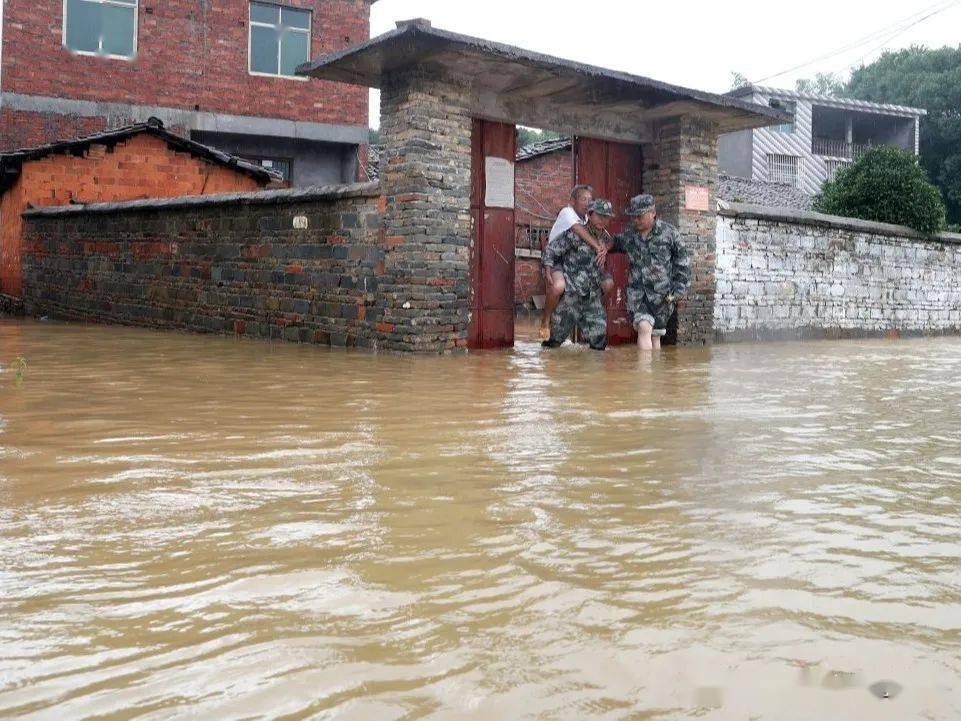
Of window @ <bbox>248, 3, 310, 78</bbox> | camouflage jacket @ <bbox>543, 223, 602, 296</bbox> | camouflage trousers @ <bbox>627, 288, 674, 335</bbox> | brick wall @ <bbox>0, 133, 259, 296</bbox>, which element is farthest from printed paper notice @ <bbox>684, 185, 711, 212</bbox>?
window @ <bbox>248, 3, 310, 78</bbox>

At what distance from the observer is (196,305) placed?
1238 centimetres

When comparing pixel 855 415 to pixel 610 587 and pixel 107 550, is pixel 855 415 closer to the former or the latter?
pixel 610 587

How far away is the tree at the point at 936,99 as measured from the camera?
32.9 meters

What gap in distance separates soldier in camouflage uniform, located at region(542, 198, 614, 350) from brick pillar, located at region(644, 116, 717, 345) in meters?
1.78

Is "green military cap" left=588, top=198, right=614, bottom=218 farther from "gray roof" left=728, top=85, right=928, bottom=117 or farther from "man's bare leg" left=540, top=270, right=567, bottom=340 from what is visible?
"gray roof" left=728, top=85, right=928, bottom=117

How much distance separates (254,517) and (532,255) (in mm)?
18723

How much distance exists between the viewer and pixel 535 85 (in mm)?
9969

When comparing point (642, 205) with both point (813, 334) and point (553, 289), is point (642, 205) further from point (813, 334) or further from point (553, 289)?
point (813, 334)

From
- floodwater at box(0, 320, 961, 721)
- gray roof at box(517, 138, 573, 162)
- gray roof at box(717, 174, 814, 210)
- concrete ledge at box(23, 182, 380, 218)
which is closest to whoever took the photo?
floodwater at box(0, 320, 961, 721)

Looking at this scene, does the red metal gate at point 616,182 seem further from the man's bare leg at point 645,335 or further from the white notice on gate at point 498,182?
the man's bare leg at point 645,335

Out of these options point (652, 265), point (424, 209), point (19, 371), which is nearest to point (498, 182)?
point (424, 209)

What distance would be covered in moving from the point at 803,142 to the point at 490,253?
23.6 m

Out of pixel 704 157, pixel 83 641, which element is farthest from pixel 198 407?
pixel 704 157

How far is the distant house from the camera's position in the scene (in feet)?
101
